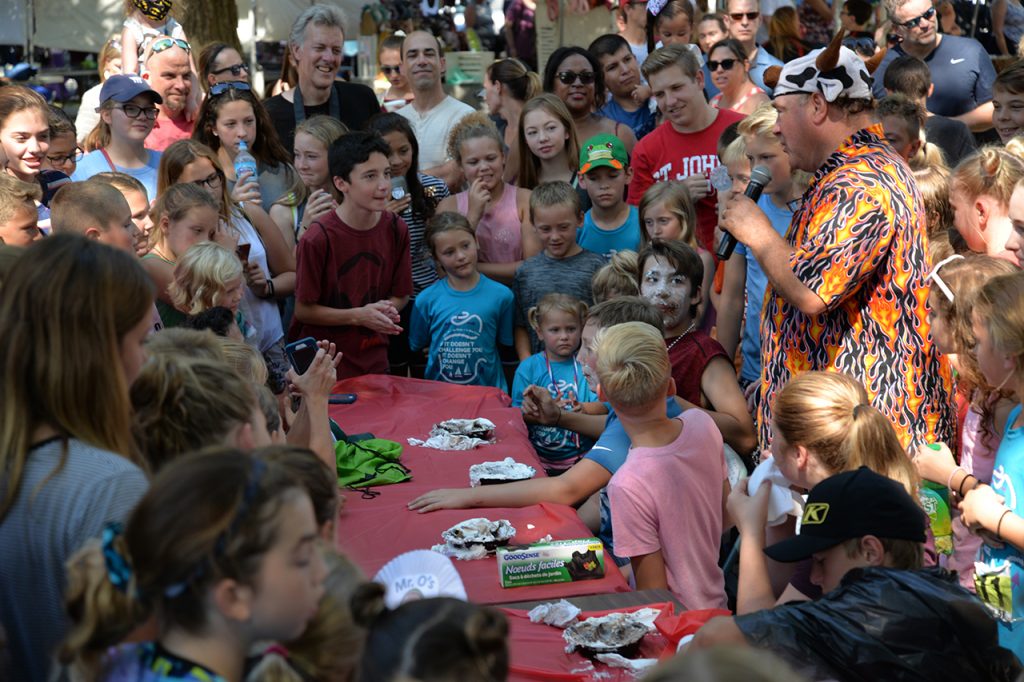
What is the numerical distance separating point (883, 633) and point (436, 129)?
17.8ft

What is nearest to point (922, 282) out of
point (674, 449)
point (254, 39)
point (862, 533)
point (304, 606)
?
point (674, 449)

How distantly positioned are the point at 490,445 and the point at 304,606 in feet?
8.97

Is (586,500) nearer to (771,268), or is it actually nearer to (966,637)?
(771,268)

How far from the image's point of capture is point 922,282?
3365 millimetres

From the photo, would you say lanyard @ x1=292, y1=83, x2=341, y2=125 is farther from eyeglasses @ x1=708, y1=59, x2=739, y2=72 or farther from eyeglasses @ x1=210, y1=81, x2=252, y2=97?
eyeglasses @ x1=708, y1=59, x2=739, y2=72

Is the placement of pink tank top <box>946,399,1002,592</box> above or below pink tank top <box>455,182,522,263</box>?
below

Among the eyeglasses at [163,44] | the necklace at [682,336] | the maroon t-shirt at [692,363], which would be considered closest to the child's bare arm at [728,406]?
the maroon t-shirt at [692,363]

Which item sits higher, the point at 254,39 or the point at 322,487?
the point at 254,39

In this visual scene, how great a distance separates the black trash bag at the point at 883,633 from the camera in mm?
2129

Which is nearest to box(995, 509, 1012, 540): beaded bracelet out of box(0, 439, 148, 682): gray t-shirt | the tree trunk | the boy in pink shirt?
the boy in pink shirt

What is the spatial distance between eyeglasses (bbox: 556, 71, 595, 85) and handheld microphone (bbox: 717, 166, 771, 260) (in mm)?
2654

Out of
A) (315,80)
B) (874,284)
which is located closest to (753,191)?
(874,284)

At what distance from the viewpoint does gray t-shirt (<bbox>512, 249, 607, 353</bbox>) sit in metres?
5.45

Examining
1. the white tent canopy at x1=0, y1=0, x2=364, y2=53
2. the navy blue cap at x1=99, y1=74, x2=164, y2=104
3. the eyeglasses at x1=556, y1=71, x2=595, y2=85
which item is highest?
the white tent canopy at x1=0, y1=0, x2=364, y2=53
